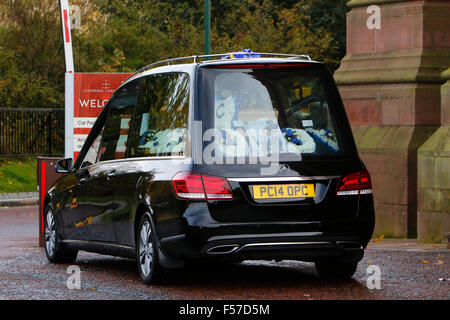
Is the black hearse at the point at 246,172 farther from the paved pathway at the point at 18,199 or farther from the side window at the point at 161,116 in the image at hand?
the paved pathway at the point at 18,199

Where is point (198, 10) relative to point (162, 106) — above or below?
above

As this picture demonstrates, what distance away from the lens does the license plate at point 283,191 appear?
354 inches

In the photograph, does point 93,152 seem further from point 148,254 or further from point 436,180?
point 436,180

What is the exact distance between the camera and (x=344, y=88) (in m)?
17.8

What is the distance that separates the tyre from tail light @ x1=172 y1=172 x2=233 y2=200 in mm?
3223

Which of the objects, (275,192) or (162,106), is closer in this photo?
(275,192)

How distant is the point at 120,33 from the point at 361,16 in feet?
73.4

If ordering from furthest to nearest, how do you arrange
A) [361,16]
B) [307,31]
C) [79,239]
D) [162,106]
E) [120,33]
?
[307,31] < [120,33] < [361,16] < [79,239] < [162,106]

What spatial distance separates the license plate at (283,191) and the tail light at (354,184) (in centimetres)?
27

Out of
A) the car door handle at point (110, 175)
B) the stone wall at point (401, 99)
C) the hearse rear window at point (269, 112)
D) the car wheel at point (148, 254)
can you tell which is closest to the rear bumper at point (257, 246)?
the car wheel at point (148, 254)

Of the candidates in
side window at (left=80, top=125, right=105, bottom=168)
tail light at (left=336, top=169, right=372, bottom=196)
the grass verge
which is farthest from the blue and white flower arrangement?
the grass verge

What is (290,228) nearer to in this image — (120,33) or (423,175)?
(423,175)
